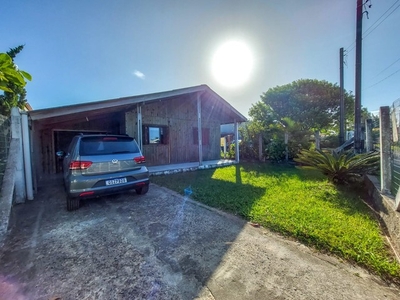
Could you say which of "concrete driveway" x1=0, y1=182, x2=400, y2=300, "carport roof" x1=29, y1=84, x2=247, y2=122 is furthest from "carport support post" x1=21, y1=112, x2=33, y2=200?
"concrete driveway" x1=0, y1=182, x2=400, y2=300

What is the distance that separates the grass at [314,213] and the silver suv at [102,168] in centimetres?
174

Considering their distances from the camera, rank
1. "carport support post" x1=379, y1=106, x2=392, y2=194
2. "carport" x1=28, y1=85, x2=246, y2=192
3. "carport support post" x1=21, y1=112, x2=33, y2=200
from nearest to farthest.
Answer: "carport support post" x1=379, y1=106, x2=392, y2=194 → "carport support post" x1=21, y1=112, x2=33, y2=200 → "carport" x1=28, y1=85, x2=246, y2=192

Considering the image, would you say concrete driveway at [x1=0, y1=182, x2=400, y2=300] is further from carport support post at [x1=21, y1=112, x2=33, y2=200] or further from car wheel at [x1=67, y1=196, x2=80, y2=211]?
carport support post at [x1=21, y1=112, x2=33, y2=200]

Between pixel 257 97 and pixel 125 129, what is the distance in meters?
22.2

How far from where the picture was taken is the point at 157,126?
9766 millimetres

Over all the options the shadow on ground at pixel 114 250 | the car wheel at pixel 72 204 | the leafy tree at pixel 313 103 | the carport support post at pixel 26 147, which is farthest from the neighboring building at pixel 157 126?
the leafy tree at pixel 313 103

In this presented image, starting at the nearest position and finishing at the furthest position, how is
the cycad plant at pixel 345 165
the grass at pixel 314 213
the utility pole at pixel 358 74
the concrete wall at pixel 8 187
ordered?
1. the grass at pixel 314 213
2. the concrete wall at pixel 8 187
3. the cycad plant at pixel 345 165
4. the utility pole at pixel 358 74

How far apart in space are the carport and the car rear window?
272 cm

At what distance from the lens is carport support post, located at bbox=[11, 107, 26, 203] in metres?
4.16

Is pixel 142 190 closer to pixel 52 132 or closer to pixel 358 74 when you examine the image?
pixel 52 132

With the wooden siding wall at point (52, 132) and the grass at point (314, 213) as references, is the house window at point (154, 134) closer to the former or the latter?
the wooden siding wall at point (52, 132)

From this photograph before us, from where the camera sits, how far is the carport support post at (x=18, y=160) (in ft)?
13.7

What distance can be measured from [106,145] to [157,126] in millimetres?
5907

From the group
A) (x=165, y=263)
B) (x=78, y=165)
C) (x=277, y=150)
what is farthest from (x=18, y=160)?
(x=277, y=150)
